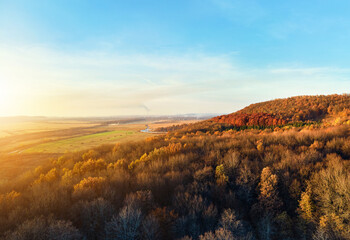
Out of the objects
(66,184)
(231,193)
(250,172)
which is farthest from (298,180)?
(66,184)

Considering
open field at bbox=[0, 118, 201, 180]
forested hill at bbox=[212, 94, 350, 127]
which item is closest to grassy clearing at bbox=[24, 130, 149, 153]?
open field at bbox=[0, 118, 201, 180]

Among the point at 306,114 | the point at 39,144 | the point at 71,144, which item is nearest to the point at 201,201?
the point at 306,114

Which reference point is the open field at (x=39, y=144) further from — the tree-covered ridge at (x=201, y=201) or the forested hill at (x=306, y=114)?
the forested hill at (x=306, y=114)

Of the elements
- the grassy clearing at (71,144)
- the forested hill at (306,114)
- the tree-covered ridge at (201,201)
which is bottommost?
the grassy clearing at (71,144)

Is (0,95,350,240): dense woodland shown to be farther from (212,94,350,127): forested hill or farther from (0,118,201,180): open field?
(212,94,350,127): forested hill

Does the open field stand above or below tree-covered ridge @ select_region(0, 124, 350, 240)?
below

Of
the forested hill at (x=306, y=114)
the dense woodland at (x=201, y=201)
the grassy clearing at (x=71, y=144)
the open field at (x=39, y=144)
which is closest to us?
the dense woodland at (x=201, y=201)

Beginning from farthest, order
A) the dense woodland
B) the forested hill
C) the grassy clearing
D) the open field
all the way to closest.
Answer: the grassy clearing → the forested hill → the open field → the dense woodland

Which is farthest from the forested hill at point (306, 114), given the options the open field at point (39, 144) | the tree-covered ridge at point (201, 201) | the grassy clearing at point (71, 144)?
the grassy clearing at point (71, 144)
